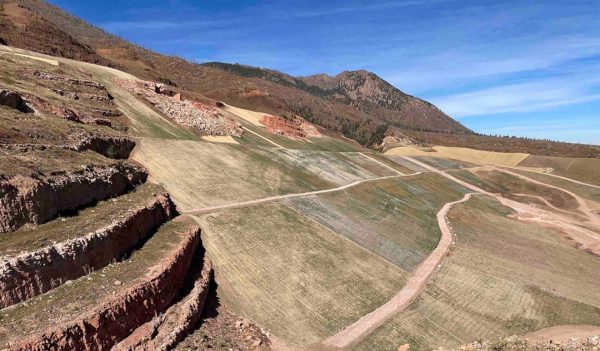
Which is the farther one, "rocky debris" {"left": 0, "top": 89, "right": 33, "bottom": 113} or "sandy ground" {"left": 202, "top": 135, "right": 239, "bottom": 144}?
"sandy ground" {"left": 202, "top": 135, "right": 239, "bottom": 144}

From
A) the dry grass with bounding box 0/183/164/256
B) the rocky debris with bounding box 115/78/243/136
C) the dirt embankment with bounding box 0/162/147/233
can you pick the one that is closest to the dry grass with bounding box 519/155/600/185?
the rocky debris with bounding box 115/78/243/136

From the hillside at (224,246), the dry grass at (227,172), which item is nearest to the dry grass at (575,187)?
the hillside at (224,246)

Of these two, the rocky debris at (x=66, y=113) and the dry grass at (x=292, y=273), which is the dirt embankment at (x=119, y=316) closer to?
the dry grass at (x=292, y=273)

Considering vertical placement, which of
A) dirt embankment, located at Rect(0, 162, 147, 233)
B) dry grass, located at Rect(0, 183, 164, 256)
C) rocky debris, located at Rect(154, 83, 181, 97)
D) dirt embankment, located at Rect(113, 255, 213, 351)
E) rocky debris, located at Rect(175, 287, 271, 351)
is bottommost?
rocky debris, located at Rect(175, 287, 271, 351)

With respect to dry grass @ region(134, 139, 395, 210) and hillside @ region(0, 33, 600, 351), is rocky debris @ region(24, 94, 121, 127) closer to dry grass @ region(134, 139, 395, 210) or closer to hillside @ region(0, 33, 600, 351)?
hillside @ region(0, 33, 600, 351)

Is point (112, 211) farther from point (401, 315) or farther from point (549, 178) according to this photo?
point (549, 178)

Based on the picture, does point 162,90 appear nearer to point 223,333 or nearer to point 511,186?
point 223,333

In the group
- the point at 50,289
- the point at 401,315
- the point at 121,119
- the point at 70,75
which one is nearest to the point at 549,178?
the point at 401,315

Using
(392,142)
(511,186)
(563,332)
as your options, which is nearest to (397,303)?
(563,332)
